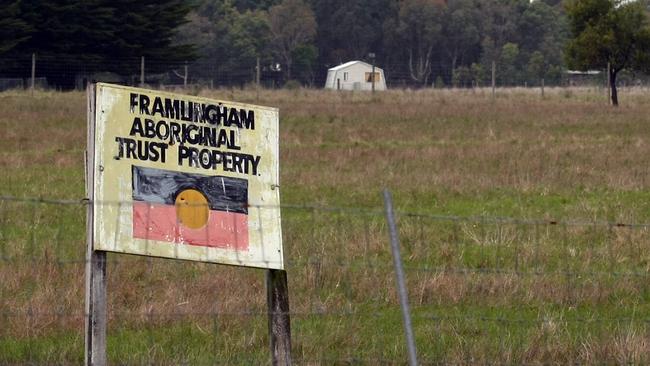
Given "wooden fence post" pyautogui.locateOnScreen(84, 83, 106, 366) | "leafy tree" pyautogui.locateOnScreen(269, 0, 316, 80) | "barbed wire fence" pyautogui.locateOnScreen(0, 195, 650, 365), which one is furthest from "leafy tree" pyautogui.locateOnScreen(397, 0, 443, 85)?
"wooden fence post" pyautogui.locateOnScreen(84, 83, 106, 366)

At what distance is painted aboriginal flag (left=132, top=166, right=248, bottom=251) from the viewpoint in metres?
5.66

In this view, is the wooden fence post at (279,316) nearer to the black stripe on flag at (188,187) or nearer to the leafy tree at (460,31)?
the black stripe on flag at (188,187)

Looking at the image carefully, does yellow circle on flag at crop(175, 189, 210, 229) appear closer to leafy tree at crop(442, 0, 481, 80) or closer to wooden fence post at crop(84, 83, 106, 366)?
wooden fence post at crop(84, 83, 106, 366)

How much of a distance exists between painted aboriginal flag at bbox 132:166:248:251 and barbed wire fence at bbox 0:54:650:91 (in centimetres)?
620

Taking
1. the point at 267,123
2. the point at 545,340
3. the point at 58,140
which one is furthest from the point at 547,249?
the point at 58,140

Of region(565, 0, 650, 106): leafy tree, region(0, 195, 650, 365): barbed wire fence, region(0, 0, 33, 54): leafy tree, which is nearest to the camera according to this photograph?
region(0, 195, 650, 365): barbed wire fence

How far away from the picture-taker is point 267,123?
6047 mm

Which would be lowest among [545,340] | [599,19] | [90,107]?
[545,340]

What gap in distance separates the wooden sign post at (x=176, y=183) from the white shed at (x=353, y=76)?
217ft

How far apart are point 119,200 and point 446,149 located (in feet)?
51.3

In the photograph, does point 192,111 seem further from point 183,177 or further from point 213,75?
point 213,75

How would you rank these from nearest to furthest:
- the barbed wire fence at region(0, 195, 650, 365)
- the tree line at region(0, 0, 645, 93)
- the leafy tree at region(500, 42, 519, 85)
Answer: the barbed wire fence at region(0, 195, 650, 365) < the tree line at region(0, 0, 645, 93) < the leafy tree at region(500, 42, 519, 85)

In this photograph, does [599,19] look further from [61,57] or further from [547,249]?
[547,249]

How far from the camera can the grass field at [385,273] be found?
7.43 m
